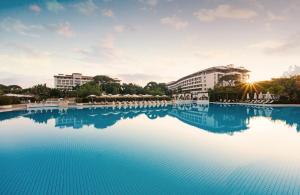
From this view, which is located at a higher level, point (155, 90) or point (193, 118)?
point (155, 90)

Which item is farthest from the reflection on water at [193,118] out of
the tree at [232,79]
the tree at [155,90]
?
the tree at [232,79]

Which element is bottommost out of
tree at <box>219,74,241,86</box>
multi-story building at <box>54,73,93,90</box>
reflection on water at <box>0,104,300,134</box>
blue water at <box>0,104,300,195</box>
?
blue water at <box>0,104,300,195</box>

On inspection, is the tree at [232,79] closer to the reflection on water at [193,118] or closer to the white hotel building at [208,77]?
the white hotel building at [208,77]

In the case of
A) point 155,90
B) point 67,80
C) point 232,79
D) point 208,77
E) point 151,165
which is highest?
point 67,80

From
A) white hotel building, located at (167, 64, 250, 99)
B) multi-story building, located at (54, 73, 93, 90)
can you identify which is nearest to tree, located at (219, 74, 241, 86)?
white hotel building, located at (167, 64, 250, 99)

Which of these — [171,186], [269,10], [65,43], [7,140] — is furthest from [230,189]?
[65,43]

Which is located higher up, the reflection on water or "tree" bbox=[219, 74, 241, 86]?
"tree" bbox=[219, 74, 241, 86]

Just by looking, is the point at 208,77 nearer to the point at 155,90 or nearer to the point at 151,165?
the point at 155,90

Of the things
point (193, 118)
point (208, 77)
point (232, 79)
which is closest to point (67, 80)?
point (208, 77)

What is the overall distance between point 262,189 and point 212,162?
82.0 inches

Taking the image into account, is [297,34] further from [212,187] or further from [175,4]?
[212,187]

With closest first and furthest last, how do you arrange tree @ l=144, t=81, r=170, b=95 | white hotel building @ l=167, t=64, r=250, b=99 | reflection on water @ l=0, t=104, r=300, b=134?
reflection on water @ l=0, t=104, r=300, b=134, tree @ l=144, t=81, r=170, b=95, white hotel building @ l=167, t=64, r=250, b=99

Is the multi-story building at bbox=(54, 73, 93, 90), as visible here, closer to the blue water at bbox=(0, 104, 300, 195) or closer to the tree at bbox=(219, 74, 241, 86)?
the tree at bbox=(219, 74, 241, 86)

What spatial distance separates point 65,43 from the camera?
22.3 metres
